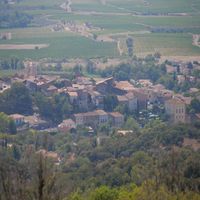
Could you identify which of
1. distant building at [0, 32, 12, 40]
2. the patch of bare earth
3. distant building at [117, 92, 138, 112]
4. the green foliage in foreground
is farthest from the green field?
the green foliage in foreground

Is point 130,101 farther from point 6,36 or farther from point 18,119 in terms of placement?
point 6,36

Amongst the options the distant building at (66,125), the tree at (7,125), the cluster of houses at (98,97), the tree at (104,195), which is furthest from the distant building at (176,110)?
the tree at (104,195)

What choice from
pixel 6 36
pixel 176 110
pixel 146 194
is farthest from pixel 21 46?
pixel 146 194

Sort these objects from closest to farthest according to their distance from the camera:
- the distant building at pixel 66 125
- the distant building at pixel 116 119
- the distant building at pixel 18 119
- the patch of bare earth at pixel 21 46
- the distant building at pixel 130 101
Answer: the distant building at pixel 66 125
the distant building at pixel 18 119
the distant building at pixel 116 119
the distant building at pixel 130 101
the patch of bare earth at pixel 21 46

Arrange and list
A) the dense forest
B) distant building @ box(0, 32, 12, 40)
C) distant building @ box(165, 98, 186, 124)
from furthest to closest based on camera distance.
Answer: distant building @ box(0, 32, 12, 40) → distant building @ box(165, 98, 186, 124) → the dense forest

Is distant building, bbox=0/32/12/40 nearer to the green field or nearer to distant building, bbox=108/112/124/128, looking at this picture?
the green field

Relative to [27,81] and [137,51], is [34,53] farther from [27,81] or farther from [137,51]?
[27,81]

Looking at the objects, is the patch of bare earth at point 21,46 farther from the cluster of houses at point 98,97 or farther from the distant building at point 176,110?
the distant building at point 176,110
